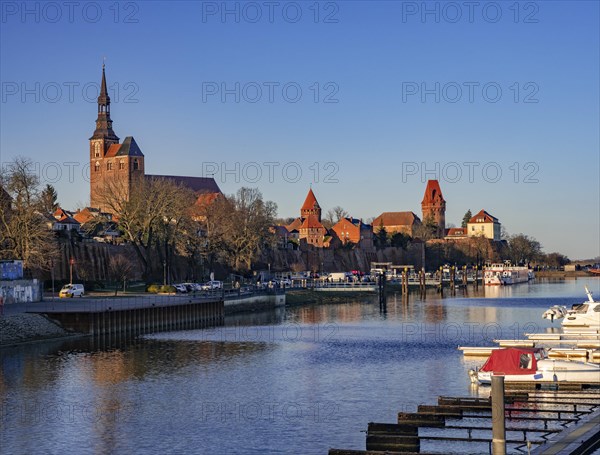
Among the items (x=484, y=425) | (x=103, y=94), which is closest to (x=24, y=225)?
(x=484, y=425)

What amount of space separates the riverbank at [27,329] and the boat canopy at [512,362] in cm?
3027

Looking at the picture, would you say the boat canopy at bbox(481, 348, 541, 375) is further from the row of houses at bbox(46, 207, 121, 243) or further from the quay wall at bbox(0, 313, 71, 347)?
the row of houses at bbox(46, 207, 121, 243)

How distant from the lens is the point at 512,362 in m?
37.7

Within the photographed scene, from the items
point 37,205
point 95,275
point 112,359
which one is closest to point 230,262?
point 95,275

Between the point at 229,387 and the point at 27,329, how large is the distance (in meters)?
21.9

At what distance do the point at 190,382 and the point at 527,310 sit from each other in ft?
185

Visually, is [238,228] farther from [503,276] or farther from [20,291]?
[503,276]

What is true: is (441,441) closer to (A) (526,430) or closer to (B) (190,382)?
(A) (526,430)

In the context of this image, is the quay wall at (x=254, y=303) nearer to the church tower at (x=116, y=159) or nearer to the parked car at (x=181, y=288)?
the parked car at (x=181, y=288)

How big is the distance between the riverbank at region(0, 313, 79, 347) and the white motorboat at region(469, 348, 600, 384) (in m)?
30.0

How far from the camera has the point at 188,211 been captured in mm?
110625

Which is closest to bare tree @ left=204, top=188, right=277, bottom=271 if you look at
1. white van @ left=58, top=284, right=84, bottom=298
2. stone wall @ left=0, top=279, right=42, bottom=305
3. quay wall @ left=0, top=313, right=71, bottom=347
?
white van @ left=58, top=284, right=84, bottom=298

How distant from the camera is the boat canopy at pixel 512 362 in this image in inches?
1479

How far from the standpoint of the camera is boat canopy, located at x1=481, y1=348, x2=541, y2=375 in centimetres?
3756
